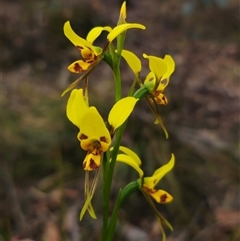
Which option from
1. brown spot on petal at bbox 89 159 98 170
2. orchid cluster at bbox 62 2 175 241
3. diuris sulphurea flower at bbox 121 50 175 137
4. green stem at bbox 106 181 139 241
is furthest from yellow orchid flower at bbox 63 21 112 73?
green stem at bbox 106 181 139 241

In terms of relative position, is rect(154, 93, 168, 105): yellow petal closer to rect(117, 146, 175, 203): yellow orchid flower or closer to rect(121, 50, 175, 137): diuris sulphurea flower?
rect(121, 50, 175, 137): diuris sulphurea flower

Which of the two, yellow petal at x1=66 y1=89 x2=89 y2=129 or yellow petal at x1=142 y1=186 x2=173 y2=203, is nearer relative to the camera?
yellow petal at x1=66 y1=89 x2=89 y2=129

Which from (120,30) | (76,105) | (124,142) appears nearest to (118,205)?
A: (76,105)

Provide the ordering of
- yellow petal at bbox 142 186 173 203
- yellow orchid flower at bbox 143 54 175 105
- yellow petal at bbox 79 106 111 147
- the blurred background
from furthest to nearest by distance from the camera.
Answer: the blurred background < yellow petal at bbox 142 186 173 203 < yellow orchid flower at bbox 143 54 175 105 < yellow petal at bbox 79 106 111 147

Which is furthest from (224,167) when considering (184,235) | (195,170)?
(184,235)

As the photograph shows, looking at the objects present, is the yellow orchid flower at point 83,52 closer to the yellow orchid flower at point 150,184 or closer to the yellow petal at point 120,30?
the yellow petal at point 120,30

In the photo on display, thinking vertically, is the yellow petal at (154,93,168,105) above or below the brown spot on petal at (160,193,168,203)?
above
